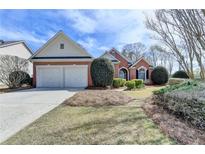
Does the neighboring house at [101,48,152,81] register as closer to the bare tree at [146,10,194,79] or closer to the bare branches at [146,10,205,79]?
the bare branches at [146,10,205,79]

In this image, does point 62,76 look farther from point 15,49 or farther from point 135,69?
point 135,69

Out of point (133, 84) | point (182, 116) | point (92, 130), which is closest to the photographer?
point (92, 130)

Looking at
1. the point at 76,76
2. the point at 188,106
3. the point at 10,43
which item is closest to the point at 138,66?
the point at 76,76

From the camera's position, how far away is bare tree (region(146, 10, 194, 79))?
1384cm

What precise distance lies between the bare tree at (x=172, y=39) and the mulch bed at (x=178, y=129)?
25.0 ft

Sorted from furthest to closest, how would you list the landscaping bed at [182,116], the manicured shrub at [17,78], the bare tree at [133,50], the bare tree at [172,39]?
1. the bare tree at [133,50]
2. the manicured shrub at [17,78]
3. the bare tree at [172,39]
4. the landscaping bed at [182,116]

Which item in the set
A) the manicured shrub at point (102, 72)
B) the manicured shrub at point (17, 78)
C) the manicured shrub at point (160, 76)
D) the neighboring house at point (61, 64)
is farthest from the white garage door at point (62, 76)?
the manicured shrub at point (160, 76)

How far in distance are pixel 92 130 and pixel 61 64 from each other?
14645mm

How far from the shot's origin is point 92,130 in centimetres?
570

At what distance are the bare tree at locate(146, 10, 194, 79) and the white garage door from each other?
7.31 m

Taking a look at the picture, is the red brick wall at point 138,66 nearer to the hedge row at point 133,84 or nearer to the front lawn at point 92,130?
the hedge row at point 133,84

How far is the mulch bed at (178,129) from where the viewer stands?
16.6 ft
